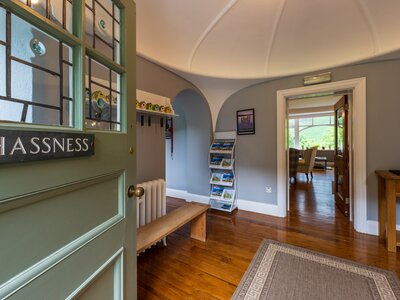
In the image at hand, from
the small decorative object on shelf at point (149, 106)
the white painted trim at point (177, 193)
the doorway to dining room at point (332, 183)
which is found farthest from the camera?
the white painted trim at point (177, 193)

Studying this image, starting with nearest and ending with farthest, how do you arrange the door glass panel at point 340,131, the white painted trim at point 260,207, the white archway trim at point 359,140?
the white archway trim at point 359,140 → the white painted trim at point 260,207 → the door glass panel at point 340,131

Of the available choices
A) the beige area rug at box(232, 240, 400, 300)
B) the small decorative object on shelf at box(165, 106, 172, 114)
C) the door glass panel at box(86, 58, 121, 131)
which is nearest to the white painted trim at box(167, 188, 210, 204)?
the beige area rug at box(232, 240, 400, 300)

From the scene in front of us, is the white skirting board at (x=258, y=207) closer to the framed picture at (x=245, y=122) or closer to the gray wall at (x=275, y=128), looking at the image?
the gray wall at (x=275, y=128)

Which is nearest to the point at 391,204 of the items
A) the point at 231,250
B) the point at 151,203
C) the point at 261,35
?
the point at 231,250

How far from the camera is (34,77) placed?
64 cm

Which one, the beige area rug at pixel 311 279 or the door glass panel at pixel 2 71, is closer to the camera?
the door glass panel at pixel 2 71

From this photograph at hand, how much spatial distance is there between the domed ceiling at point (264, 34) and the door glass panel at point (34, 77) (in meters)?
1.45

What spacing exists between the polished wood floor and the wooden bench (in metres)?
0.16

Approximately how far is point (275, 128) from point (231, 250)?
6.39ft

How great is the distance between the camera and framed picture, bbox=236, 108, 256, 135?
3148 millimetres

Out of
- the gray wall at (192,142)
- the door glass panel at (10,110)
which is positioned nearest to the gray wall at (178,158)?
the gray wall at (192,142)

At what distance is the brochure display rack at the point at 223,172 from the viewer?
313cm

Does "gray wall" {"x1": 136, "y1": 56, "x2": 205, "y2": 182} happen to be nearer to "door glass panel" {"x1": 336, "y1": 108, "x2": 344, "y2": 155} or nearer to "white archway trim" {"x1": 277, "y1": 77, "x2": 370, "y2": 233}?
"white archway trim" {"x1": 277, "y1": 77, "x2": 370, "y2": 233}

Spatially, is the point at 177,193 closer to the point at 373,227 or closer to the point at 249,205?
the point at 249,205
